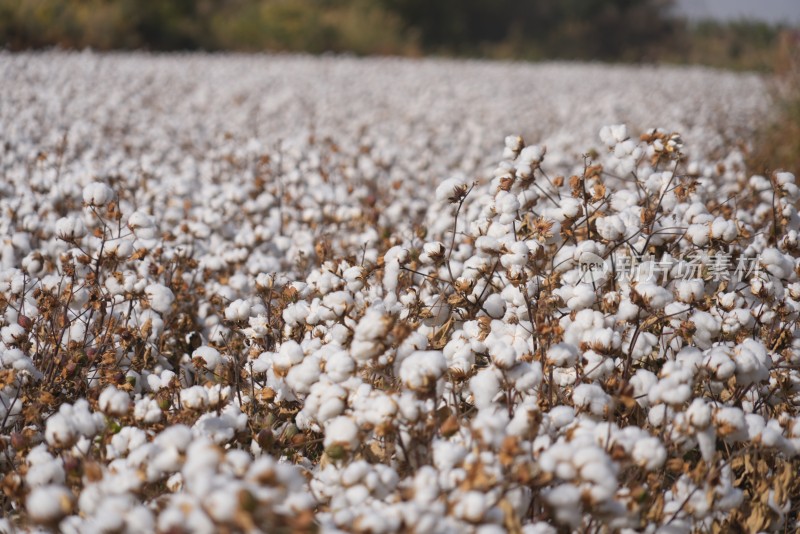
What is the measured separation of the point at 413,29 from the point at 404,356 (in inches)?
966

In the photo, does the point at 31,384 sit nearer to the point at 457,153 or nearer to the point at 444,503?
the point at 444,503

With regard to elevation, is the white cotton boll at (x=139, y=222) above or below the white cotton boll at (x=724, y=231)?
above

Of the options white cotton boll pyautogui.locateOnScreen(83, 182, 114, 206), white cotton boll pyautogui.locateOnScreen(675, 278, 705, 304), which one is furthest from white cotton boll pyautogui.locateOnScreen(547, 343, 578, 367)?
white cotton boll pyautogui.locateOnScreen(83, 182, 114, 206)

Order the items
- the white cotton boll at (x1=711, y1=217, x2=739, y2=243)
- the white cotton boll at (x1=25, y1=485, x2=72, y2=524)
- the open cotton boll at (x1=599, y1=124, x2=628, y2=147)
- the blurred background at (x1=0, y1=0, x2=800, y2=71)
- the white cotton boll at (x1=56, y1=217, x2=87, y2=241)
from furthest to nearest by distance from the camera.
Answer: the blurred background at (x1=0, y1=0, x2=800, y2=71)
the open cotton boll at (x1=599, y1=124, x2=628, y2=147)
the white cotton boll at (x1=56, y1=217, x2=87, y2=241)
the white cotton boll at (x1=711, y1=217, x2=739, y2=243)
the white cotton boll at (x1=25, y1=485, x2=72, y2=524)


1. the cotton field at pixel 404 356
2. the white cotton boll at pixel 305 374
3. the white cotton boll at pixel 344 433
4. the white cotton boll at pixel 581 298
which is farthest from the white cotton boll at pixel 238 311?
the white cotton boll at pixel 581 298

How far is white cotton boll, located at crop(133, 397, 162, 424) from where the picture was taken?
1.76 m

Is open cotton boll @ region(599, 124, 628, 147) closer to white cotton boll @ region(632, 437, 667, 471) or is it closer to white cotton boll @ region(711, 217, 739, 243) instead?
white cotton boll @ region(711, 217, 739, 243)

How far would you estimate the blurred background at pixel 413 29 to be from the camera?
14109 millimetres

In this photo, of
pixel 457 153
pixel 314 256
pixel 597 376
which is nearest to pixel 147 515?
pixel 597 376

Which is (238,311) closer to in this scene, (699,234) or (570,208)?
(570,208)

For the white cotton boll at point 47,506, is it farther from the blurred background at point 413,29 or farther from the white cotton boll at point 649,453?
the blurred background at point 413,29

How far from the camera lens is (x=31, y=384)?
7.00 feet

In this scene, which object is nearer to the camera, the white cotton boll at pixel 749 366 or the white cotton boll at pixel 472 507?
the white cotton boll at pixel 472 507

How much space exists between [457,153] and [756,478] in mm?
4735
